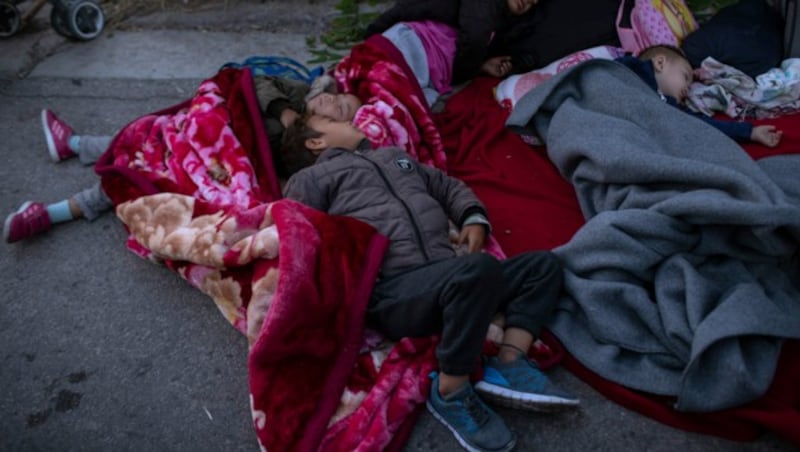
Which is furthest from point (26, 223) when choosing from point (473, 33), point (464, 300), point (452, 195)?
point (473, 33)

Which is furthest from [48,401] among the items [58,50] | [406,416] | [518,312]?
[58,50]

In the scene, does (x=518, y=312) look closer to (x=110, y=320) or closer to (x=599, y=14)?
(x=110, y=320)

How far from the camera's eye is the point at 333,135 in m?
2.26

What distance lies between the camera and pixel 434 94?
115 inches

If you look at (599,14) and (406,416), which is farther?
(599,14)

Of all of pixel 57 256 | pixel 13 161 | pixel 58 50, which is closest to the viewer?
pixel 57 256

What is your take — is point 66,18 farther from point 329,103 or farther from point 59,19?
point 329,103

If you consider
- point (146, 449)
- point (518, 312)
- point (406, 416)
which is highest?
point (518, 312)

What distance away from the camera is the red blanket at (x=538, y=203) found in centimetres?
155

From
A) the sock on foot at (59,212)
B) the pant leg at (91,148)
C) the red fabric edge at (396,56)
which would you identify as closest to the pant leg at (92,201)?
the sock on foot at (59,212)

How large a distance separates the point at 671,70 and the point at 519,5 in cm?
83

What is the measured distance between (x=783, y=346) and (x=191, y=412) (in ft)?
5.44

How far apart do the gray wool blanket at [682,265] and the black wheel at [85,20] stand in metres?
2.94

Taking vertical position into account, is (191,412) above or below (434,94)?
below
